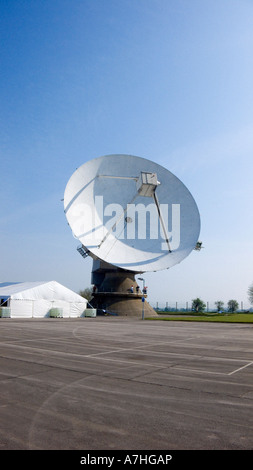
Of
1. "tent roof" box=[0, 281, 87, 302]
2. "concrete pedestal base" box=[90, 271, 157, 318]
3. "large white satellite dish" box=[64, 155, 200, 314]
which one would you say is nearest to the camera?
"large white satellite dish" box=[64, 155, 200, 314]

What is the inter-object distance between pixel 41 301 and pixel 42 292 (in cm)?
131

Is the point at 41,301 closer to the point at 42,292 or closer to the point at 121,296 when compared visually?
the point at 42,292

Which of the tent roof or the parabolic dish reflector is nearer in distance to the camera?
the parabolic dish reflector

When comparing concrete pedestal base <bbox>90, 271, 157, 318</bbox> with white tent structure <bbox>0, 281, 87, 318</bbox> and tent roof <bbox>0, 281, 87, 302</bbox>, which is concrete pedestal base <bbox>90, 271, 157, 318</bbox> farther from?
tent roof <bbox>0, 281, 87, 302</bbox>

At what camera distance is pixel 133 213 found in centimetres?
4772

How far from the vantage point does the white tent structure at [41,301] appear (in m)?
44.5

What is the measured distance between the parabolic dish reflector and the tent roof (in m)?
9.88

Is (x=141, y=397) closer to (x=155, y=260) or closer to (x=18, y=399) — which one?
(x=18, y=399)

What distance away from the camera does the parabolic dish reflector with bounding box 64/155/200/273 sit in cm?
4453

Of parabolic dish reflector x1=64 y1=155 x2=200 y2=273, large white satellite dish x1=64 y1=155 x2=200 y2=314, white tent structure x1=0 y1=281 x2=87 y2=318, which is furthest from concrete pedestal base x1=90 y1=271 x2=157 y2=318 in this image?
parabolic dish reflector x1=64 y1=155 x2=200 y2=273

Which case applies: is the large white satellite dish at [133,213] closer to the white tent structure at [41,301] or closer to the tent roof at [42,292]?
the tent roof at [42,292]

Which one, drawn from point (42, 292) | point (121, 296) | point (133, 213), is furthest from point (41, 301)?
point (133, 213)

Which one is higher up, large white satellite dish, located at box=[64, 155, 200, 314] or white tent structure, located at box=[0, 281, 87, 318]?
large white satellite dish, located at box=[64, 155, 200, 314]
